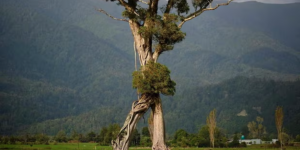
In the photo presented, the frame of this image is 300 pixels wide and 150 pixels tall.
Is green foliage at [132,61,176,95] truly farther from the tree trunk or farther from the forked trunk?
the tree trunk

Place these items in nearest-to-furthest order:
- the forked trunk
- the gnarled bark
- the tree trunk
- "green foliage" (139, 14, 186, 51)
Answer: the gnarled bark, the forked trunk, the tree trunk, "green foliage" (139, 14, 186, 51)

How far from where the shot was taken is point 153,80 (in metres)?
24.4

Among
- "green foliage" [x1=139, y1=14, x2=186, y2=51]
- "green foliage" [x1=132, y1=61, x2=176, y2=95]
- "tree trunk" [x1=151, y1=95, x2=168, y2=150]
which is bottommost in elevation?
"tree trunk" [x1=151, y1=95, x2=168, y2=150]

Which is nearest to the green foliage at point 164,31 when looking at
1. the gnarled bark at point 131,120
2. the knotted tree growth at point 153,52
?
the knotted tree growth at point 153,52

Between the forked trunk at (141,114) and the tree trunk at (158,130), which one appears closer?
the forked trunk at (141,114)

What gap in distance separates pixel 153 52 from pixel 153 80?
88.7 inches

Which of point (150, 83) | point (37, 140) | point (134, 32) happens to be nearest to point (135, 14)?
point (134, 32)

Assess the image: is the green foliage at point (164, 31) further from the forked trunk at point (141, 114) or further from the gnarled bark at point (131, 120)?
the gnarled bark at point (131, 120)

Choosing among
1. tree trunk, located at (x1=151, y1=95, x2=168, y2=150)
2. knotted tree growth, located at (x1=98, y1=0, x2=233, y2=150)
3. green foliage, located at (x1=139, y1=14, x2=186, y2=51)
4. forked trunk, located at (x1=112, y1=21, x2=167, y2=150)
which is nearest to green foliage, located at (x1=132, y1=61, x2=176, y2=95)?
knotted tree growth, located at (x1=98, y1=0, x2=233, y2=150)

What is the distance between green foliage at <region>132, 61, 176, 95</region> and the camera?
24.3 m

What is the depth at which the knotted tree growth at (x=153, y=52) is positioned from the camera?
2433 centimetres

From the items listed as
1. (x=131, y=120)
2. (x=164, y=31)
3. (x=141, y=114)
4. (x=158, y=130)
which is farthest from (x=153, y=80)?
(x=164, y=31)

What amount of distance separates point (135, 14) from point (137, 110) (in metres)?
5.67

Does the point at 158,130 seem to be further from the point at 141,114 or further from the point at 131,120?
the point at 131,120
